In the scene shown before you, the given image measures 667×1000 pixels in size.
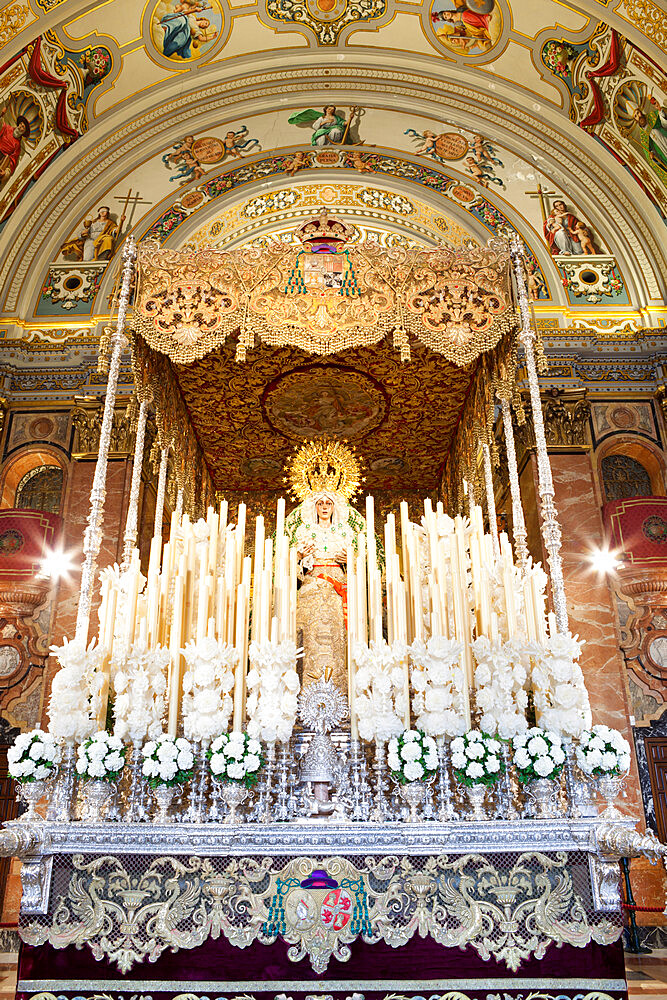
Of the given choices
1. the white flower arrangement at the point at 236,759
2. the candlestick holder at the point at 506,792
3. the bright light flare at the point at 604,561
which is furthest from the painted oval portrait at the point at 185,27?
the candlestick holder at the point at 506,792

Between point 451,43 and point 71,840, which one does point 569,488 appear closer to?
point 451,43

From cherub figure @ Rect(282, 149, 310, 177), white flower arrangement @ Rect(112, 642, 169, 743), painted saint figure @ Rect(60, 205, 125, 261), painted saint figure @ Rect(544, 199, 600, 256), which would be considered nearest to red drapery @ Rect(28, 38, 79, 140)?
painted saint figure @ Rect(60, 205, 125, 261)

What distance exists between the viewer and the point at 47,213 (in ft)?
37.4

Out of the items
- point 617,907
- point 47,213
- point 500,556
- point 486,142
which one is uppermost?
point 486,142

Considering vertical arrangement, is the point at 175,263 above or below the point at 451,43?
below

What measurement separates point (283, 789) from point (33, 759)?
5.38ft

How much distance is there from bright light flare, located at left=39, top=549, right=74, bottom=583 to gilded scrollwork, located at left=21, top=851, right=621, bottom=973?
5.81m

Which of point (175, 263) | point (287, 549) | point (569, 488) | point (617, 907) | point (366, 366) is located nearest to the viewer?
point (617, 907)

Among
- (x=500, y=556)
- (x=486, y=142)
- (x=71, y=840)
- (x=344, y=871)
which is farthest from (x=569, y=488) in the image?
(x=71, y=840)

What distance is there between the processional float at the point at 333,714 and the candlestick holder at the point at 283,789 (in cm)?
3

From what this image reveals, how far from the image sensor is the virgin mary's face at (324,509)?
836cm

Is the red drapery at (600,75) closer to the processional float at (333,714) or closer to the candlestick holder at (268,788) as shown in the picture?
the processional float at (333,714)

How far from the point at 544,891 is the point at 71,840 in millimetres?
2946

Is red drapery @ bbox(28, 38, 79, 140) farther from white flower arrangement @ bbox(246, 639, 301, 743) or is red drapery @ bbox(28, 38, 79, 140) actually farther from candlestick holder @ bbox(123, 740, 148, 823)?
candlestick holder @ bbox(123, 740, 148, 823)
